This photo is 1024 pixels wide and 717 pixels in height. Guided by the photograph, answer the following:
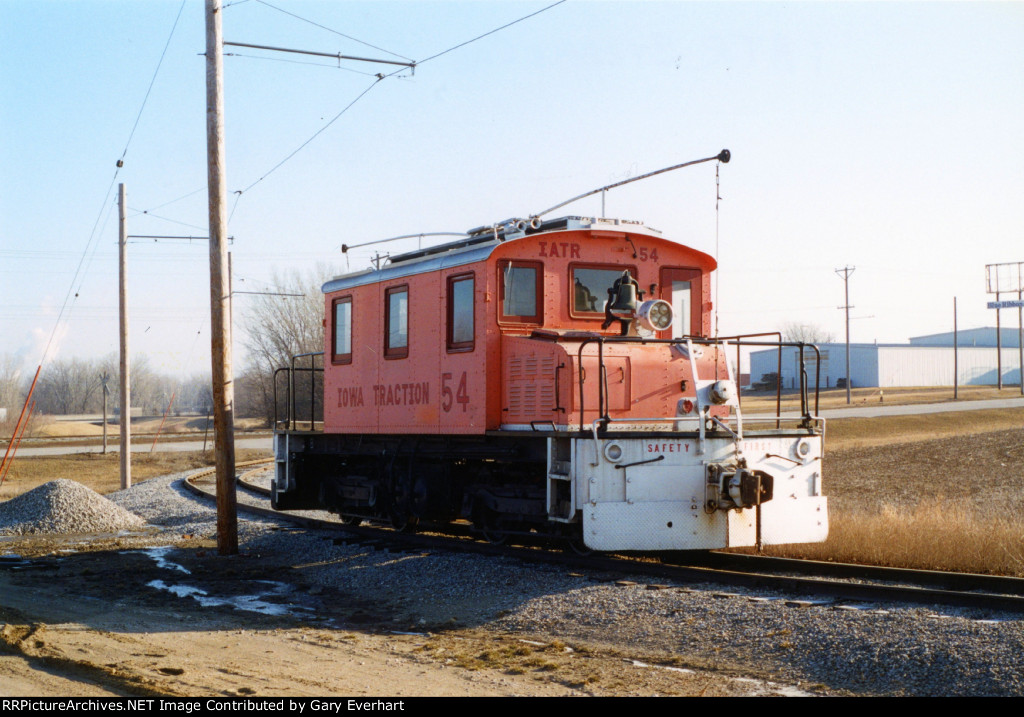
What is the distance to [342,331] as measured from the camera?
13.8m

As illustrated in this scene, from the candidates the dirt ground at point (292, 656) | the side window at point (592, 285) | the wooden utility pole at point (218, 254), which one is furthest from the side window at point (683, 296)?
the wooden utility pole at point (218, 254)

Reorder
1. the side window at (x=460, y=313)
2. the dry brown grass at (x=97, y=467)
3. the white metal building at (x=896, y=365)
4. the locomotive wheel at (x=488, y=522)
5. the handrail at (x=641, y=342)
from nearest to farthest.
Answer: the handrail at (x=641, y=342)
the side window at (x=460, y=313)
the locomotive wheel at (x=488, y=522)
the dry brown grass at (x=97, y=467)
the white metal building at (x=896, y=365)

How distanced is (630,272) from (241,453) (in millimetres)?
31318

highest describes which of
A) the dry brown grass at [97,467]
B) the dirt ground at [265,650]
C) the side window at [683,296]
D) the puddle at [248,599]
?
Result: the side window at [683,296]

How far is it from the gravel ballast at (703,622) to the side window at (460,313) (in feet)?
7.81

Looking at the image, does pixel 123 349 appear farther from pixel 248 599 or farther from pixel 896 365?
pixel 896 365

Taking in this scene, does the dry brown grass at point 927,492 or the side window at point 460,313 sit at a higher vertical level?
the side window at point 460,313

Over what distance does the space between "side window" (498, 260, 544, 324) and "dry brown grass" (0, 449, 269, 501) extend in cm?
1870

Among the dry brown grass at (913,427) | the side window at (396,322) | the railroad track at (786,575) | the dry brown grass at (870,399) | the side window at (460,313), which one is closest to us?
the railroad track at (786,575)

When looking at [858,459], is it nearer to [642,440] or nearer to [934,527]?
[934,527]

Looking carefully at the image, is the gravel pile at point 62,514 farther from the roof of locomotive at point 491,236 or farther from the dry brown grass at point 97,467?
the dry brown grass at point 97,467

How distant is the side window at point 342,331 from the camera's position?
13.5 meters

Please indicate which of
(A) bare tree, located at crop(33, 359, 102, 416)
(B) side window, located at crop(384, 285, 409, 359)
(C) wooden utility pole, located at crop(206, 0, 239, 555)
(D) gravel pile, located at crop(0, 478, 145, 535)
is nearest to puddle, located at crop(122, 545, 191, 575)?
(C) wooden utility pole, located at crop(206, 0, 239, 555)

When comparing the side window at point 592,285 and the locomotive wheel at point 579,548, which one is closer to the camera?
the locomotive wheel at point 579,548
